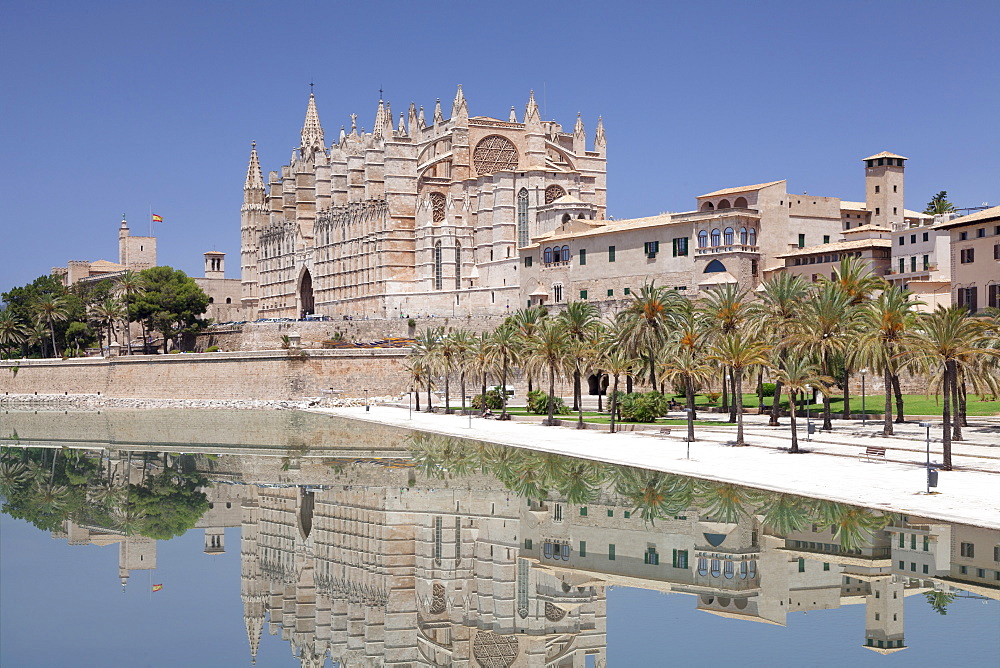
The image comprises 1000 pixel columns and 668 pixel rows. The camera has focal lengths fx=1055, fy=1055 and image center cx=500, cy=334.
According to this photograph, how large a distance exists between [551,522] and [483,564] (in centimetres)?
400

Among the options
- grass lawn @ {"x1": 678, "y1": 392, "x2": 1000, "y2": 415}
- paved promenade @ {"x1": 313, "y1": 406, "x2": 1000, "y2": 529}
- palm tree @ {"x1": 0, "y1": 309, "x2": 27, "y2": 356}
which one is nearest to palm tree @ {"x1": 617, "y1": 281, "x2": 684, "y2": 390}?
paved promenade @ {"x1": 313, "y1": 406, "x2": 1000, "y2": 529}

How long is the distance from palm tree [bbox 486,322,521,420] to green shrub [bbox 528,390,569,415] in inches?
102

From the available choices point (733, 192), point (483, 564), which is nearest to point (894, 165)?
point (733, 192)

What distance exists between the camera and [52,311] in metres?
87.6

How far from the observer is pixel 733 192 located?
60.2 meters

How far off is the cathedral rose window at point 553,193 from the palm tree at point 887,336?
136 ft

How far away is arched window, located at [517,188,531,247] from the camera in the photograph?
74312 millimetres

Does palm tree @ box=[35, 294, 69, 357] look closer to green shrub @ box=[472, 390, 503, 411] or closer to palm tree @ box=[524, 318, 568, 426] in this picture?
green shrub @ box=[472, 390, 503, 411]

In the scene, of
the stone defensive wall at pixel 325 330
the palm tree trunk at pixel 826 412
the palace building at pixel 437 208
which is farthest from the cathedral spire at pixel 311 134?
the palm tree trunk at pixel 826 412

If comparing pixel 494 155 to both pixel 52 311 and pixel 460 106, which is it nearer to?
pixel 460 106

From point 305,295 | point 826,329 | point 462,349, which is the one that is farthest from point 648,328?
point 305,295

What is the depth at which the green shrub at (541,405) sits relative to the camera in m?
51.9

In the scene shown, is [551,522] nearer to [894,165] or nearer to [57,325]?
[894,165]

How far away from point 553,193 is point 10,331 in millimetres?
47688
